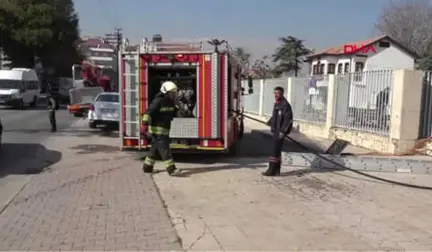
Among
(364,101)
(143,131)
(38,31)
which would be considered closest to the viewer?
(143,131)

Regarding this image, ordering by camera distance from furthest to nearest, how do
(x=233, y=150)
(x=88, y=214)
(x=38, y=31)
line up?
(x=38, y=31), (x=233, y=150), (x=88, y=214)

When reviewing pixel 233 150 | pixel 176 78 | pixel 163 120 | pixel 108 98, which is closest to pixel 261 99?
pixel 108 98

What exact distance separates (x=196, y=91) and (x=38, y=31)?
4154 centimetres

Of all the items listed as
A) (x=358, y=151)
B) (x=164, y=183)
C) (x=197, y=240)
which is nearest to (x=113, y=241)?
(x=197, y=240)

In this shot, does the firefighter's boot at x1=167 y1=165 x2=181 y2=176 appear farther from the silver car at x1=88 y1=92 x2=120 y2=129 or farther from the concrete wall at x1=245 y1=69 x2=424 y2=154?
the silver car at x1=88 y1=92 x2=120 y2=129

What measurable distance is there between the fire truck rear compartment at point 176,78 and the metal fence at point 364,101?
5550 mm

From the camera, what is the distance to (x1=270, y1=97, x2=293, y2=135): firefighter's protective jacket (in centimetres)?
959

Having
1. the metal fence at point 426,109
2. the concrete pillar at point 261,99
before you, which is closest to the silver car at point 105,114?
Result: the concrete pillar at point 261,99

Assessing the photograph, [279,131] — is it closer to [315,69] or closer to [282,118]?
[282,118]

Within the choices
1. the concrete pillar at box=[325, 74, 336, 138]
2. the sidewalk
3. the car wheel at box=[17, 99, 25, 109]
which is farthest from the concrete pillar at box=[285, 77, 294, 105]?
the car wheel at box=[17, 99, 25, 109]

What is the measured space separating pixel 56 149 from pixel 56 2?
4268 cm

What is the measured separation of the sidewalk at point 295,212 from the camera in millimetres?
5520

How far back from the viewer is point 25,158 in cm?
1184

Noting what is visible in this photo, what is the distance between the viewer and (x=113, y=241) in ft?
18.2
